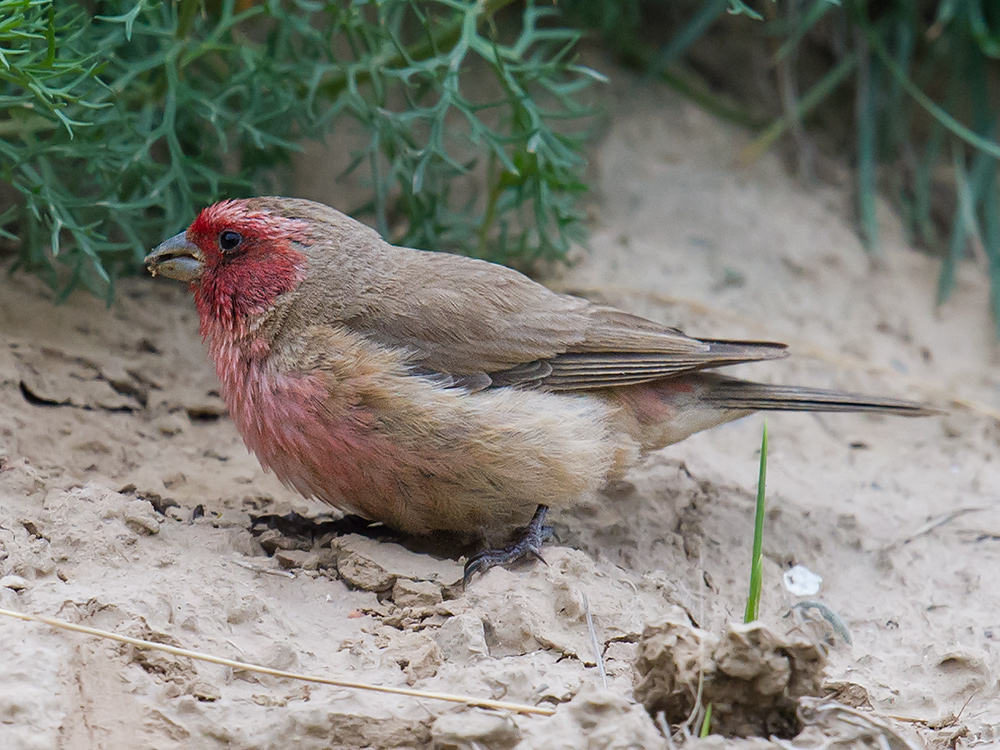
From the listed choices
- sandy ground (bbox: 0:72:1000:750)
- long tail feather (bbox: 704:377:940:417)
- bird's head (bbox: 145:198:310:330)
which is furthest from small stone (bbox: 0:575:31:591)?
long tail feather (bbox: 704:377:940:417)

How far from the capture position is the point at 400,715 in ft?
9.98

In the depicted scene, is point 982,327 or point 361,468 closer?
point 361,468

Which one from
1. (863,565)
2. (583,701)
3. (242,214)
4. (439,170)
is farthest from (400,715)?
(439,170)

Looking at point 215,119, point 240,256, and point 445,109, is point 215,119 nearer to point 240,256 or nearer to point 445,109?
point 240,256

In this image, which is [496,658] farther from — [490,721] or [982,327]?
A: [982,327]

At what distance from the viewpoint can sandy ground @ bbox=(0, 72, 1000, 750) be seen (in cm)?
301

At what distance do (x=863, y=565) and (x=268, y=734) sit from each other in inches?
110

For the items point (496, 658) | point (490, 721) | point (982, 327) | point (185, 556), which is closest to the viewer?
point (490, 721)

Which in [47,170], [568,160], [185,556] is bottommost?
[185,556]

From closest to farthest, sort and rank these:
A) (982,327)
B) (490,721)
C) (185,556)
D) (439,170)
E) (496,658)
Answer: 1. (490,721)
2. (496,658)
3. (185,556)
4. (439,170)
5. (982,327)

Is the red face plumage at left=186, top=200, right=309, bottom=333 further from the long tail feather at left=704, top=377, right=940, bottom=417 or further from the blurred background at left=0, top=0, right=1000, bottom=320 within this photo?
the long tail feather at left=704, top=377, right=940, bottom=417

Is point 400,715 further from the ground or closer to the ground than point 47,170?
closer to the ground

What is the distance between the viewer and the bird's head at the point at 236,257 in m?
4.48

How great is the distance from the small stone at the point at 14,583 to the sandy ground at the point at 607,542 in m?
0.04
